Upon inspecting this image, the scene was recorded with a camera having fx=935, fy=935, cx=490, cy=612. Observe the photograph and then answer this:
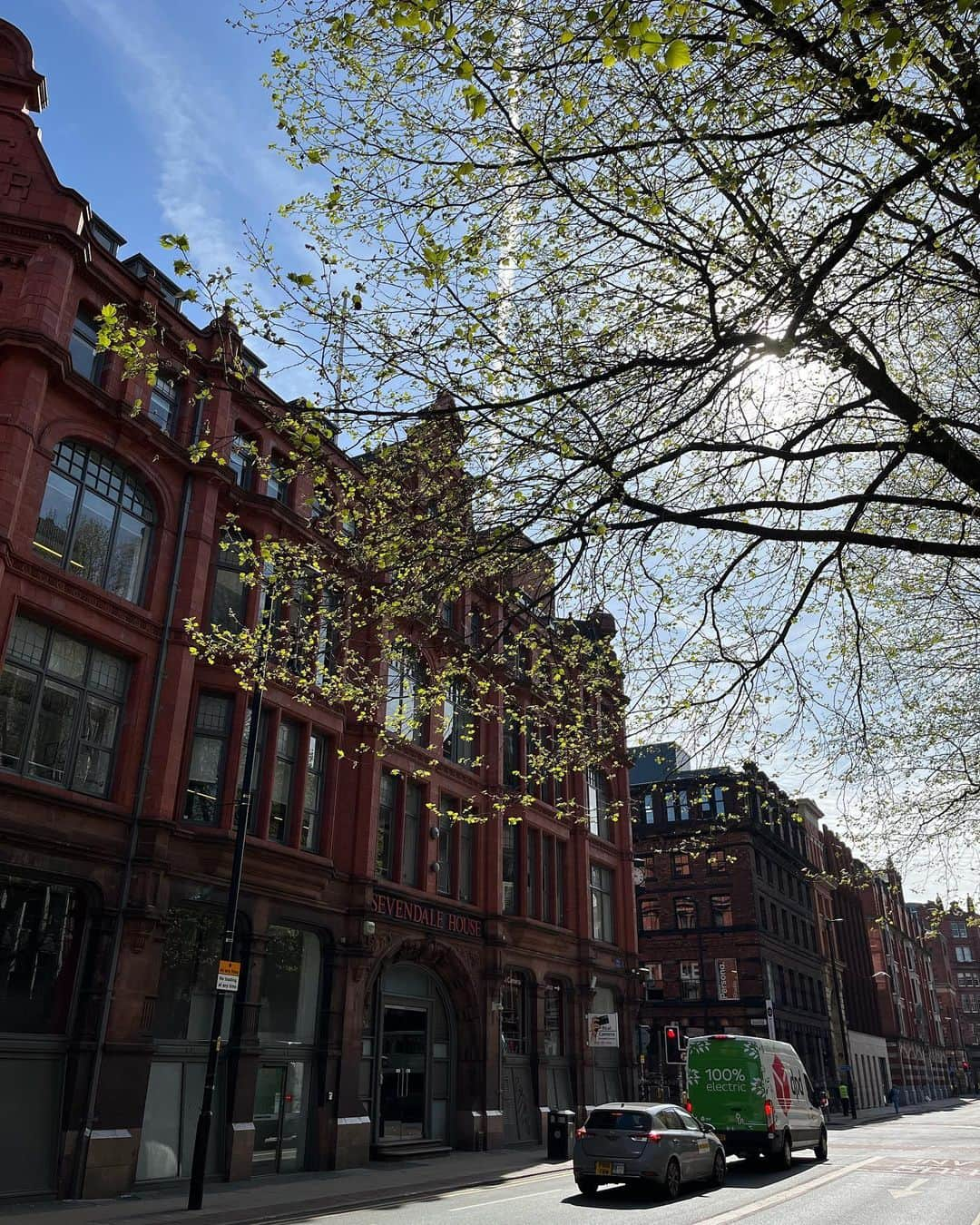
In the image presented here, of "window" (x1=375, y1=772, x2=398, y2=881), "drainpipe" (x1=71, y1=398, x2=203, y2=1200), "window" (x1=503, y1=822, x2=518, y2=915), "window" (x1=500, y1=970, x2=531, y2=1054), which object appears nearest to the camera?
"drainpipe" (x1=71, y1=398, x2=203, y2=1200)

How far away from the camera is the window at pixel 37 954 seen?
609 inches

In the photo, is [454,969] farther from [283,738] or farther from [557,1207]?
[557,1207]

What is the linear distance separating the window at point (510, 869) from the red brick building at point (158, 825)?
4154 millimetres

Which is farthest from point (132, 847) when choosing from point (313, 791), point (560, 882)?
point (560, 882)

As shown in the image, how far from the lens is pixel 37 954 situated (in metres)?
16.0

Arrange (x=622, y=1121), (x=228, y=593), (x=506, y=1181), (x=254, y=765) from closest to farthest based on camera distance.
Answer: (x=622, y=1121) < (x=506, y=1181) < (x=254, y=765) < (x=228, y=593)

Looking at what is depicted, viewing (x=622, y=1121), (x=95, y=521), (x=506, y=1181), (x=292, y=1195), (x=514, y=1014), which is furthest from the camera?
(x=514, y=1014)

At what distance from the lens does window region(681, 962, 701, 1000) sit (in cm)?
5725

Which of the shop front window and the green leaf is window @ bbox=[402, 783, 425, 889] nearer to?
the shop front window

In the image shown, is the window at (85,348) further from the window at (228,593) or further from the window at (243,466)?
the window at (228,593)

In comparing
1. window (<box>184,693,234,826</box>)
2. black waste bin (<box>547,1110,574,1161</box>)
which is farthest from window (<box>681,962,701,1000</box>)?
window (<box>184,693,234,826</box>)

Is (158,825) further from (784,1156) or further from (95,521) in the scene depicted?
(784,1156)

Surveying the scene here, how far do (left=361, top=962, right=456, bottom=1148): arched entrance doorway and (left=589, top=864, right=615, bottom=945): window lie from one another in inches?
441

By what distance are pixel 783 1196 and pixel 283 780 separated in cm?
1319
